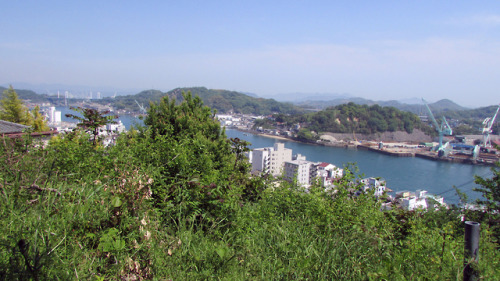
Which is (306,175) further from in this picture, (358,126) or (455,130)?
(455,130)

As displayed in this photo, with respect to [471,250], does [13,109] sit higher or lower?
higher

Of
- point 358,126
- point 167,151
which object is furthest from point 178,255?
point 358,126

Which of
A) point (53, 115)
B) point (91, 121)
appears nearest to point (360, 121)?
point (53, 115)

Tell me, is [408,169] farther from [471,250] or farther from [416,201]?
[471,250]

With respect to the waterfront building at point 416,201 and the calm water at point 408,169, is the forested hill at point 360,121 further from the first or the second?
the waterfront building at point 416,201

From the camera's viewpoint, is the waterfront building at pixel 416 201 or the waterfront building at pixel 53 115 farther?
the waterfront building at pixel 53 115

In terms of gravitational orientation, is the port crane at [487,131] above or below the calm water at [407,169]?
above

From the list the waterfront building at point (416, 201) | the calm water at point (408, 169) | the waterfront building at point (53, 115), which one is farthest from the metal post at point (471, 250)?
the waterfront building at point (53, 115)

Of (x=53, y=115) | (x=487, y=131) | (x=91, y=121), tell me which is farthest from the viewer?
(x=487, y=131)
